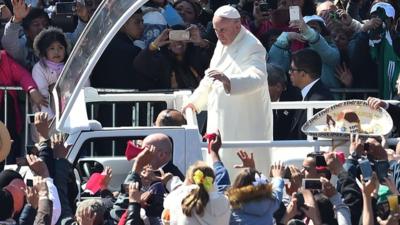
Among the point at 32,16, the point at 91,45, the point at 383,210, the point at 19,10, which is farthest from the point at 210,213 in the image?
the point at 32,16

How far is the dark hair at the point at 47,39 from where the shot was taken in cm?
2002

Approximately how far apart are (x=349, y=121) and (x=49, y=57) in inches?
143

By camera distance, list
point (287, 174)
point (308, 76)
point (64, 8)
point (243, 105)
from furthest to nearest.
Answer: point (64, 8) → point (308, 76) → point (243, 105) → point (287, 174)

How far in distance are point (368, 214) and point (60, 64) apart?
5.56 metres

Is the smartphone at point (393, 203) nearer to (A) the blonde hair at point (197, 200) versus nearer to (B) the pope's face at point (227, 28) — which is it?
(A) the blonde hair at point (197, 200)

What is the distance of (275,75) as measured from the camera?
63.9ft

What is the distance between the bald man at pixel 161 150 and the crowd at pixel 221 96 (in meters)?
0.02

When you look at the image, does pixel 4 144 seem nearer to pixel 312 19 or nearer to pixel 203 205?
pixel 203 205

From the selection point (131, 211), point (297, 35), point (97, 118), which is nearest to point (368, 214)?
point (131, 211)

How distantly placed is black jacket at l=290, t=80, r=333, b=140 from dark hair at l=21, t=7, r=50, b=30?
10.0 feet

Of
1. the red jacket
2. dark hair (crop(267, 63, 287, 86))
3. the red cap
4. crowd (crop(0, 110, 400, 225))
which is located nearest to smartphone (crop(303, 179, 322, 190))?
crowd (crop(0, 110, 400, 225))

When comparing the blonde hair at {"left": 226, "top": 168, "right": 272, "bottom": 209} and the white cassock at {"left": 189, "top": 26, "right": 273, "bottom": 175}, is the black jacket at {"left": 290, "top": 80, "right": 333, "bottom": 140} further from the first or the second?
the blonde hair at {"left": 226, "top": 168, "right": 272, "bottom": 209}

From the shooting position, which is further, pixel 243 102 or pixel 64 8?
pixel 64 8

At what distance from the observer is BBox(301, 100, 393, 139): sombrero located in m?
17.6
